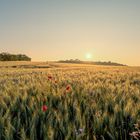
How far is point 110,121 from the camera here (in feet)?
9.63

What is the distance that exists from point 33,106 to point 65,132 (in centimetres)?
92

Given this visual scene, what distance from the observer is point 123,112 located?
10.7ft

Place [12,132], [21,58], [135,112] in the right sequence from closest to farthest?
[12,132], [135,112], [21,58]

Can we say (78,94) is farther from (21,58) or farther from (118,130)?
(21,58)

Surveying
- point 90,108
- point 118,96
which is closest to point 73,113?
point 90,108

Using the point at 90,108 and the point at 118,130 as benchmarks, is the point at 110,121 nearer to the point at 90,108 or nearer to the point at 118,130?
the point at 118,130

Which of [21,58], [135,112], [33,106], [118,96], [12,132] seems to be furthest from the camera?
[21,58]

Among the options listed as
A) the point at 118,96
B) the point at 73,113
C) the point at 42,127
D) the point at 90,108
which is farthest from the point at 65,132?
the point at 118,96

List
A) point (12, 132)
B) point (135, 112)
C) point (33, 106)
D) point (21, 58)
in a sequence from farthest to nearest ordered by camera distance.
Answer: point (21, 58)
point (33, 106)
point (135, 112)
point (12, 132)

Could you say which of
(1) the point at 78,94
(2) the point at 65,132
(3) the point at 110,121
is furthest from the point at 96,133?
(1) the point at 78,94

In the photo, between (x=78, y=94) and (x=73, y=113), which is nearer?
(x=73, y=113)

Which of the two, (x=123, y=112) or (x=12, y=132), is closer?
(x=12, y=132)

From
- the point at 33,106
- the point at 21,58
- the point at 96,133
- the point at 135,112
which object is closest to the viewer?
the point at 96,133

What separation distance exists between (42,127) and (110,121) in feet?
2.03
